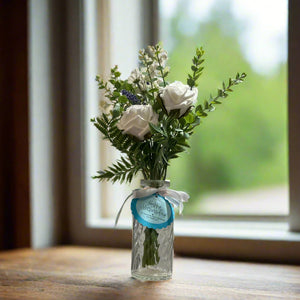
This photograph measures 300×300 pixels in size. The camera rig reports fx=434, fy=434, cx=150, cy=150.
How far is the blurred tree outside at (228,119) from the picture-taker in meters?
1.63

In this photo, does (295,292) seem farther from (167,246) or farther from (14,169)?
(14,169)

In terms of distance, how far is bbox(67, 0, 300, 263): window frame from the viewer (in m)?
1.33

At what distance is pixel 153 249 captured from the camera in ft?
3.49

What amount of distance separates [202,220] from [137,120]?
791 mm

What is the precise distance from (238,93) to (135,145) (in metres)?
0.74

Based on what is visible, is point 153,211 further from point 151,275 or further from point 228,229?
point 228,229

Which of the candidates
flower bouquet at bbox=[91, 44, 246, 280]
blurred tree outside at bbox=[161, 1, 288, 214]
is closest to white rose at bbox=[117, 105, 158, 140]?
flower bouquet at bbox=[91, 44, 246, 280]

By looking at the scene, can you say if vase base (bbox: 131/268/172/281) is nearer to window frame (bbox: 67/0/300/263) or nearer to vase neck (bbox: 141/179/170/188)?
vase neck (bbox: 141/179/170/188)

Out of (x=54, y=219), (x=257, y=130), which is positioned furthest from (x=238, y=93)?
(x=54, y=219)

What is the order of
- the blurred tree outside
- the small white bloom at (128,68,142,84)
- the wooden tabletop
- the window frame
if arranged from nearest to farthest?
1. the wooden tabletop
2. the small white bloom at (128,68,142,84)
3. the window frame
4. the blurred tree outside

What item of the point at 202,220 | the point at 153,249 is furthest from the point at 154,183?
the point at 202,220

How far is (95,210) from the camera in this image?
1.67m

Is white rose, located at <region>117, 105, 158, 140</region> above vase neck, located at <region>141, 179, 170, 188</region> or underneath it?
above

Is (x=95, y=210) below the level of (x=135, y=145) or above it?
below
